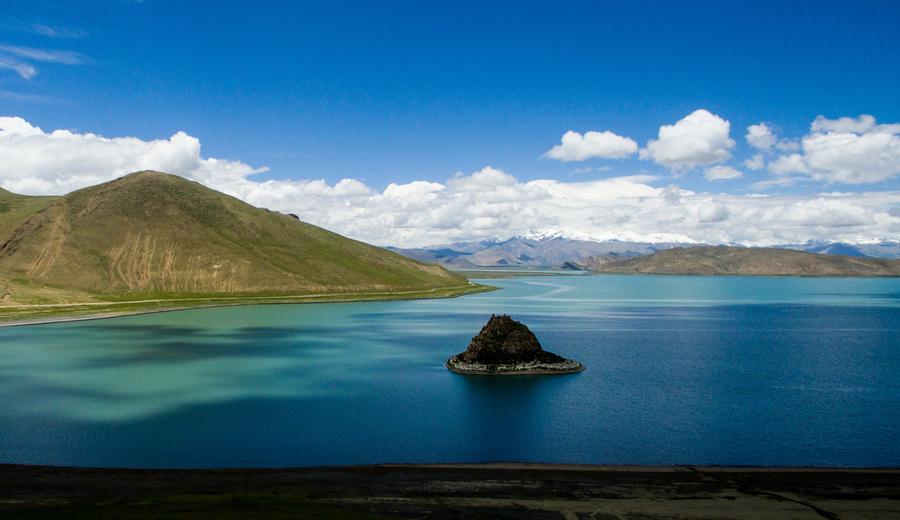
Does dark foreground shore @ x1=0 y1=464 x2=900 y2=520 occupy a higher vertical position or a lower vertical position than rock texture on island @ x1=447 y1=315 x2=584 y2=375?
lower

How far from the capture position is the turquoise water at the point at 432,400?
157 ft

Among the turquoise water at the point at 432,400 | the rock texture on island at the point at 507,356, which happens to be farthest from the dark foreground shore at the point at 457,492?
the rock texture on island at the point at 507,356

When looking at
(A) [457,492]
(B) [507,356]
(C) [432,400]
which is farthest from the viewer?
(B) [507,356]

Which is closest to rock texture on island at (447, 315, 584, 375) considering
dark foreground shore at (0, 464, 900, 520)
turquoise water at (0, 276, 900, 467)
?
turquoise water at (0, 276, 900, 467)

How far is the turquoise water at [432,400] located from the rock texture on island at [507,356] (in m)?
2.87

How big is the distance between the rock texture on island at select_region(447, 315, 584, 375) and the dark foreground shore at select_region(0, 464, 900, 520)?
36367 mm

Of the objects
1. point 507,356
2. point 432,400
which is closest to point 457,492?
point 432,400

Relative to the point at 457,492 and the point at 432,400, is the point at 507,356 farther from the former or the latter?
the point at 457,492

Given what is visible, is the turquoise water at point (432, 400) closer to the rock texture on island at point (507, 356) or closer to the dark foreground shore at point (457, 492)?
the rock texture on island at point (507, 356)

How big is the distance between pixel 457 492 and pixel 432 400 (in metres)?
25.7

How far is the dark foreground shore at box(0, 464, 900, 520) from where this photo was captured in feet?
114

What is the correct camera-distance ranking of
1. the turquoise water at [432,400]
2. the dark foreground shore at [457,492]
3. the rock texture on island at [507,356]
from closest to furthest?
the dark foreground shore at [457,492] → the turquoise water at [432,400] → the rock texture on island at [507,356]

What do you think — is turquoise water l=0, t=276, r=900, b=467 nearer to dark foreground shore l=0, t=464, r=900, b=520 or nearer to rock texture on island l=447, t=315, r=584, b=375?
rock texture on island l=447, t=315, r=584, b=375

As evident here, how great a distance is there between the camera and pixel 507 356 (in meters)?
81.8
